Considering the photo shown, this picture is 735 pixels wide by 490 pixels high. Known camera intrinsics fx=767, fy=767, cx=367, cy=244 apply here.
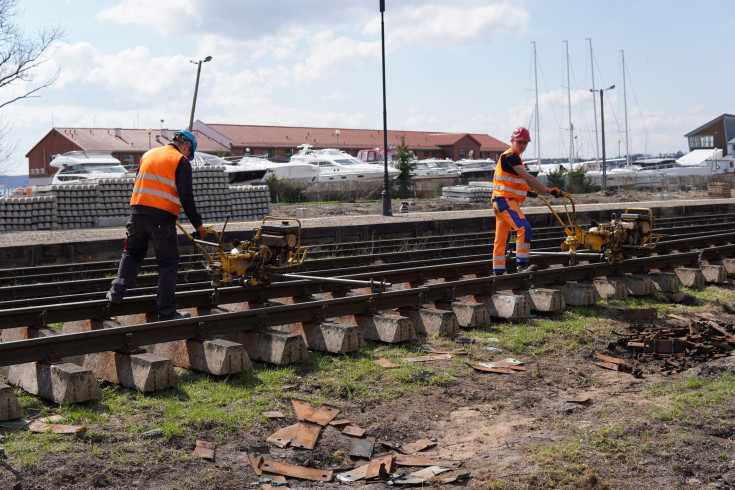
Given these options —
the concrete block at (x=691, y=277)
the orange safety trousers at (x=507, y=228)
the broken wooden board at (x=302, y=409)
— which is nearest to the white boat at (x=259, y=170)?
the concrete block at (x=691, y=277)

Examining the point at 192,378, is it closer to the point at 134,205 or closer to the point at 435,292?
the point at 134,205

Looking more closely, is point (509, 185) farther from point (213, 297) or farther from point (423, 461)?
point (423, 461)

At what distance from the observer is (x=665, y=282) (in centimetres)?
1134

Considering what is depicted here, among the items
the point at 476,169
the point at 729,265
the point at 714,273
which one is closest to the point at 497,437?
the point at 714,273

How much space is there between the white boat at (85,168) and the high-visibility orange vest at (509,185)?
2557 cm

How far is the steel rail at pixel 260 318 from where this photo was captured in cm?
594

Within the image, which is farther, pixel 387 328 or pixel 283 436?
pixel 387 328

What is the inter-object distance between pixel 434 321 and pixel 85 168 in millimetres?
30272

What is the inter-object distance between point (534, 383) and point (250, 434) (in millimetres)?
2786

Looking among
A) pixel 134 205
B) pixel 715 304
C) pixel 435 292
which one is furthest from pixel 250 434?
pixel 715 304

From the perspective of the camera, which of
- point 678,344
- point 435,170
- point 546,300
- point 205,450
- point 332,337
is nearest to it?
point 205,450

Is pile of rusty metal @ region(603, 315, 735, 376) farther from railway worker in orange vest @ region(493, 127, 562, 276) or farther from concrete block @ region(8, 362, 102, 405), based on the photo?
concrete block @ region(8, 362, 102, 405)

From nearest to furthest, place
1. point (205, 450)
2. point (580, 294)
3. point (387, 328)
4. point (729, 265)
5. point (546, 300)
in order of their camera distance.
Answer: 1. point (205, 450)
2. point (387, 328)
3. point (546, 300)
4. point (580, 294)
5. point (729, 265)

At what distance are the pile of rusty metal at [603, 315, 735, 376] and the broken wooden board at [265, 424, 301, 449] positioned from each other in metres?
3.83
